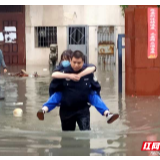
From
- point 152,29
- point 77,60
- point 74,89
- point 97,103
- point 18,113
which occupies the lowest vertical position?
point 18,113

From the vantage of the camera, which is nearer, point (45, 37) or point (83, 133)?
point (83, 133)

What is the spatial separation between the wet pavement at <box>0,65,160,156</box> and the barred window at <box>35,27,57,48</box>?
47.9 ft

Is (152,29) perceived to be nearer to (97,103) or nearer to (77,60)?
(97,103)

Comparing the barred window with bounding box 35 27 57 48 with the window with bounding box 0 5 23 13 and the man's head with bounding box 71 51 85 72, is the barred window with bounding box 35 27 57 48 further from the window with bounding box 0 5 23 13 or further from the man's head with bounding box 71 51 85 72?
the man's head with bounding box 71 51 85 72

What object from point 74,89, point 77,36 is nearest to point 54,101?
point 74,89

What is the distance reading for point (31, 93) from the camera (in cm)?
1245

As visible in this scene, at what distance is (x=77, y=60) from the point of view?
630 cm

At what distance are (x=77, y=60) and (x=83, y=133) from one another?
1264mm

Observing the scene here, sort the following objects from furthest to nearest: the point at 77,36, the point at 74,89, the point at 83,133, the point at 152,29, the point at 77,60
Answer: the point at 77,36 → the point at 152,29 → the point at 83,133 → the point at 74,89 → the point at 77,60

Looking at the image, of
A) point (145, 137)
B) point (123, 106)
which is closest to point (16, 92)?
point (123, 106)

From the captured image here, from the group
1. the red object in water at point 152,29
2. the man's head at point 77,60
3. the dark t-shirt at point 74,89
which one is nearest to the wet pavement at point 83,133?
the dark t-shirt at point 74,89

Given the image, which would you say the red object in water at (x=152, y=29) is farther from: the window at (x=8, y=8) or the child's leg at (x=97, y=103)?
the window at (x=8, y=8)

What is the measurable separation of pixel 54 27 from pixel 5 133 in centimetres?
1861
